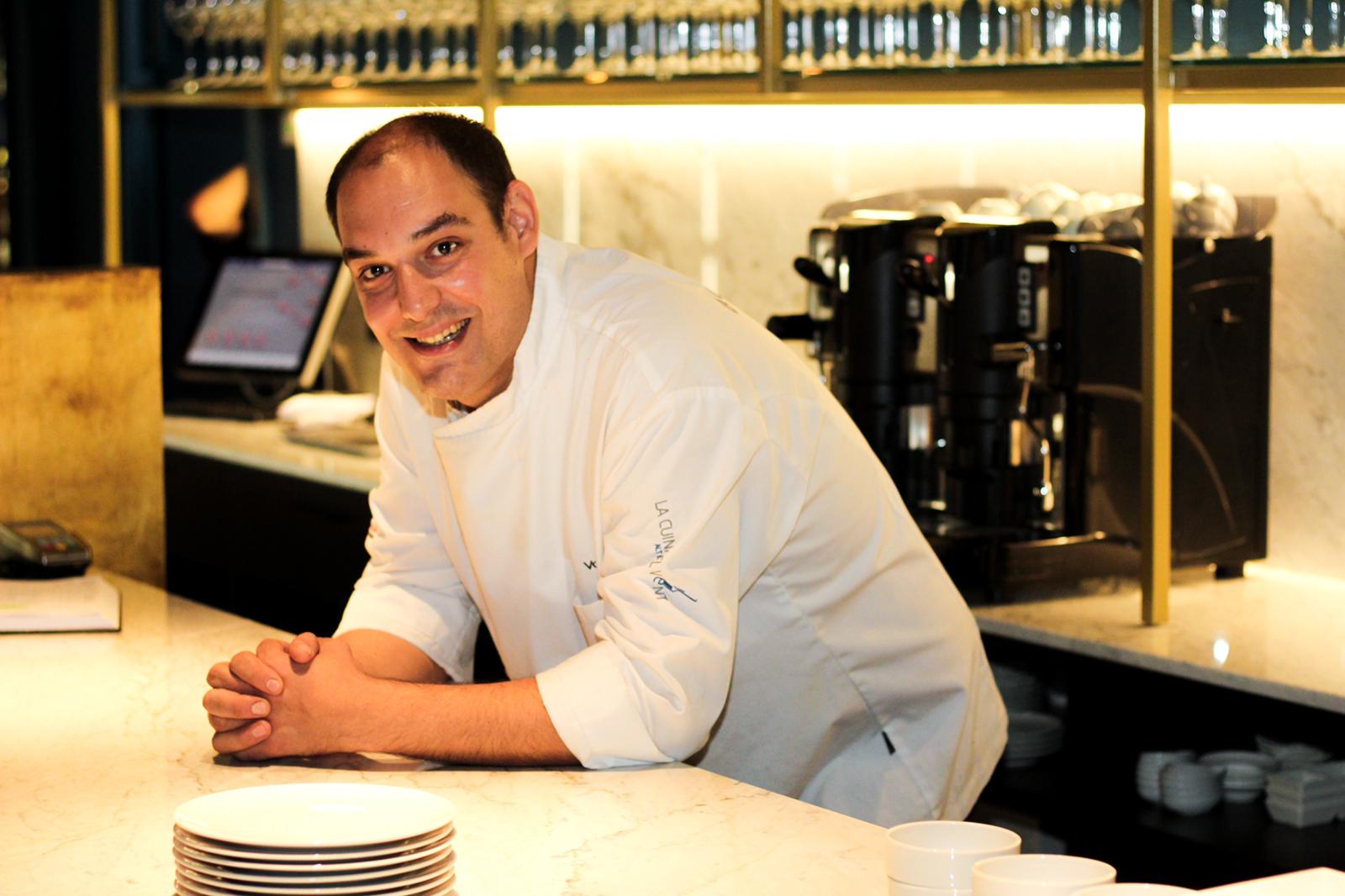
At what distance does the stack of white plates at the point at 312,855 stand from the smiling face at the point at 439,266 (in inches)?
26.9

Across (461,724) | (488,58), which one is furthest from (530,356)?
(488,58)

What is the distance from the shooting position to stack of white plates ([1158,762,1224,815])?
240cm

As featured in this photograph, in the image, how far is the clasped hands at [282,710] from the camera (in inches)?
66.3

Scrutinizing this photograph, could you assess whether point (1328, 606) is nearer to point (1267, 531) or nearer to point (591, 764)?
point (1267, 531)

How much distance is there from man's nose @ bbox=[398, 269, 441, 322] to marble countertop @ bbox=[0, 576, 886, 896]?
0.47 metres

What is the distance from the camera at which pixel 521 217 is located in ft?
6.44

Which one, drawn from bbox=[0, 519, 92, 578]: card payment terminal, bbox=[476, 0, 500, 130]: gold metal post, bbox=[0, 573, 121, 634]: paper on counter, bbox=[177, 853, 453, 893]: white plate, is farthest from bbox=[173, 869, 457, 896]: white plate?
bbox=[476, 0, 500, 130]: gold metal post

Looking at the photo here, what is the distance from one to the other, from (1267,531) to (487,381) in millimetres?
1563

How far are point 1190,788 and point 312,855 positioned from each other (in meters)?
1.51

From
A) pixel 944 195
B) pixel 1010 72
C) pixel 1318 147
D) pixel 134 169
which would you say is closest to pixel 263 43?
pixel 134 169

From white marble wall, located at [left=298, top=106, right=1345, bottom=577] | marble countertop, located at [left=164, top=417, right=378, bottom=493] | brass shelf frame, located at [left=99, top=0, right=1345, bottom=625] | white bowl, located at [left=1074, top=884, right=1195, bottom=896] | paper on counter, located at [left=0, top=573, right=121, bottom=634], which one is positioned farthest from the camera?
marble countertop, located at [left=164, top=417, right=378, bottom=493]

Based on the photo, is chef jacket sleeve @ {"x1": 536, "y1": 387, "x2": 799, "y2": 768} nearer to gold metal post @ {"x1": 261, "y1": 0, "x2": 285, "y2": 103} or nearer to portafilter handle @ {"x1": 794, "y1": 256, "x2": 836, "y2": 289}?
portafilter handle @ {"x1": 794, "y1": 256, "x2": 836, "y2": 289}

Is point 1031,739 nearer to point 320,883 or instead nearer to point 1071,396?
point 1071,396

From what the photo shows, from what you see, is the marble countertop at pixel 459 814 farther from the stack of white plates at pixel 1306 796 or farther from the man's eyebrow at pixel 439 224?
the stack of white plates at pixel 1306 796
